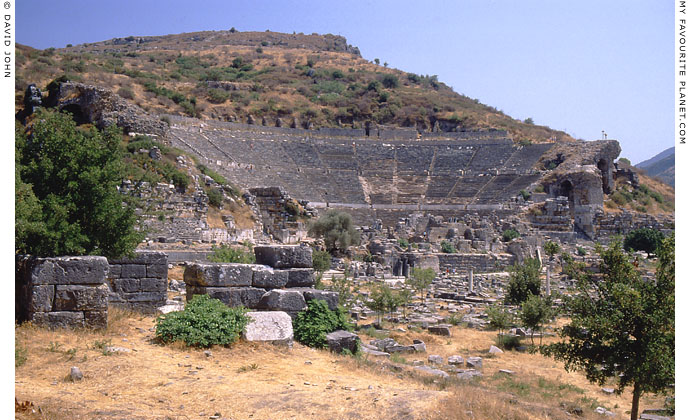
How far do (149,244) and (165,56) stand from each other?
7311 centimetres

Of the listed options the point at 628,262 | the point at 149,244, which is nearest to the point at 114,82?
the point at 149,244

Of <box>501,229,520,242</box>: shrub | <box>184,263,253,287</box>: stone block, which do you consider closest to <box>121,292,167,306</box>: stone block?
<box>184,263,253,287</box>: stone block

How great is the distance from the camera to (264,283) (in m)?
9.16

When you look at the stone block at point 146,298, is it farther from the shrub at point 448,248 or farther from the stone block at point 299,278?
the shrub at point 448,248

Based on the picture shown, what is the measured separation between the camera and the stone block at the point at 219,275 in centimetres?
880

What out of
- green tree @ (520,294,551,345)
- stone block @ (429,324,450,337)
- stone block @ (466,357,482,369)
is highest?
green tree @ (520,294,551,345)

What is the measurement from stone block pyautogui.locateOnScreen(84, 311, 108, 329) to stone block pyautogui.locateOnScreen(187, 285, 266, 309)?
164cm

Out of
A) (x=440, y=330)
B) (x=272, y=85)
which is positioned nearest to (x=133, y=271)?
(x=440, y=330)

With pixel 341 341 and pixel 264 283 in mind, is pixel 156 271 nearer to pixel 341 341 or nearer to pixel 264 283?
pixel 264 283

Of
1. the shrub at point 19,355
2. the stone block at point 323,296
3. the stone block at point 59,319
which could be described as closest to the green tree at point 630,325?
the stone block at point 323,296

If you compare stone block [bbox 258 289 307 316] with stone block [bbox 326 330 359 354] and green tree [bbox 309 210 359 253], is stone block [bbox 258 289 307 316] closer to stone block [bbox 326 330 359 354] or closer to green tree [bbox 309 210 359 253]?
stone block [bbox 326 330 359 354]

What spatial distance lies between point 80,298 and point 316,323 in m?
3.46

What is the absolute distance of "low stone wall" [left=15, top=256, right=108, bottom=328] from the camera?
7.09 metres

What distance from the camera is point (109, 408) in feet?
16.3
